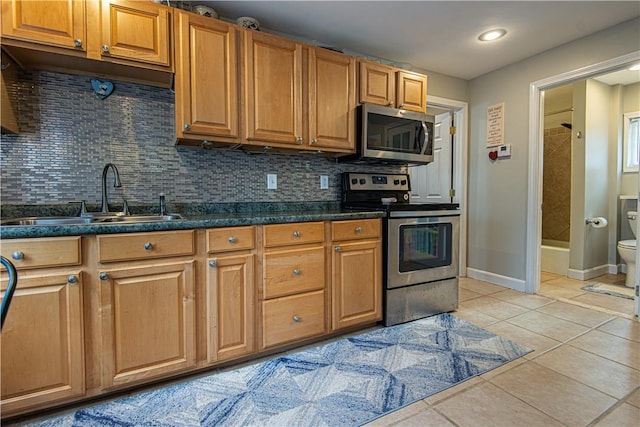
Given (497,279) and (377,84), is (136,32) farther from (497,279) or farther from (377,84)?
(497,279)

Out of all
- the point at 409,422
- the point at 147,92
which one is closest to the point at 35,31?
the point at 147,92

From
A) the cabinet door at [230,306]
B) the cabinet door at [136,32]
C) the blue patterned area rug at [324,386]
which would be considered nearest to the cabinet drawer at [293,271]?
the cabinet door at [230,306]

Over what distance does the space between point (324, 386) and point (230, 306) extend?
65 centimetres

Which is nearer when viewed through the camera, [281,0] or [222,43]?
[222,43]

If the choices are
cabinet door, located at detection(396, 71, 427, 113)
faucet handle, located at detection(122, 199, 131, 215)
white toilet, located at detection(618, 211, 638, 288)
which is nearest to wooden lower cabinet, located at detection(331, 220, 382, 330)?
cabinet door, located at detection(396, 71, 427, 113)

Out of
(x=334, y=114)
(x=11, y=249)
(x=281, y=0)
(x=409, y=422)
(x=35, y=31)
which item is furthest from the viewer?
(x=334, y=114)

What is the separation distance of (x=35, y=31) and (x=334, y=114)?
5.57 feet

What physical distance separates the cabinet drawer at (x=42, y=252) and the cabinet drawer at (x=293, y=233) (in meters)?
0.88

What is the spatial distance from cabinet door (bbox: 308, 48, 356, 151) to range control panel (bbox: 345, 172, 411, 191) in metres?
0.36

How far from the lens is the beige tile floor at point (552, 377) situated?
1.38 m

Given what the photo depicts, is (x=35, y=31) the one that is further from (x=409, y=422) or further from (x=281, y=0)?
(x=409, y=422)

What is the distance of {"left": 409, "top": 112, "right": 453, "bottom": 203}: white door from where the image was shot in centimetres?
364

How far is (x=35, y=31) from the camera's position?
1507 millimetres

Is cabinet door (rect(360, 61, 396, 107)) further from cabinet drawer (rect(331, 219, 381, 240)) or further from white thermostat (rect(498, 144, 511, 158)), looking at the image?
white thermostat (rect(498, 144, 511, 158))
